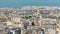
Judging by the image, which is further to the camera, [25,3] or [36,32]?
[25,3]

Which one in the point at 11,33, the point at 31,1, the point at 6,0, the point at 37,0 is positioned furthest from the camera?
the point at 6,0

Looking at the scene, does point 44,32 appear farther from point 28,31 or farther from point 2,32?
point 2,32

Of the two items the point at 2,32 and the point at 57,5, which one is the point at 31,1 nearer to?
the point at 57,5

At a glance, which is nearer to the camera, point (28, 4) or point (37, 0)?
point (28, 4)

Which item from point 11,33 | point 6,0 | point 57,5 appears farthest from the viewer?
point 6,0

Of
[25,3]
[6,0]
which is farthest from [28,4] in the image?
[6,0]

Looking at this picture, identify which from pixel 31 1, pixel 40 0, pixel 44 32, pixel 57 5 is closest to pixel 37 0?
pixel 40 0

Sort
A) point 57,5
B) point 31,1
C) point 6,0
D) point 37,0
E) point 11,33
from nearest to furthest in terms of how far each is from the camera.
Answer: point 11,33 → point 57,5 → point 31,1 → point 37,0 → point 6,0

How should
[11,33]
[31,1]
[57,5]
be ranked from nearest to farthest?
[11,33] → [57,5] → [31,1]
